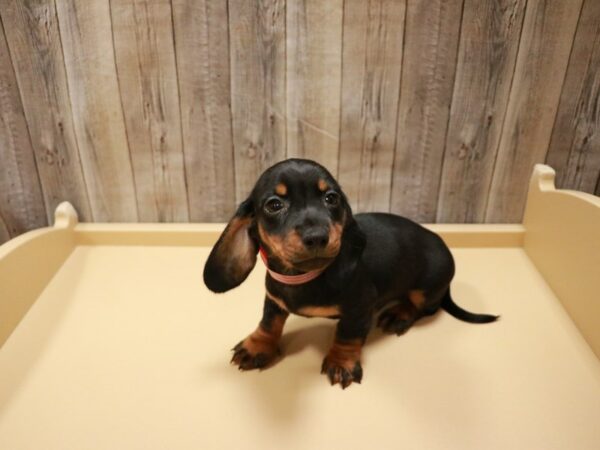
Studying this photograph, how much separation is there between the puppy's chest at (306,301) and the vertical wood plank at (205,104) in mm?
633

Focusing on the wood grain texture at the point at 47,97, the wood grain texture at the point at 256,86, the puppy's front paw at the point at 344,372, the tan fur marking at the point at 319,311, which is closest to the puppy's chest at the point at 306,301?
the tan fur marking at the point at 319,311

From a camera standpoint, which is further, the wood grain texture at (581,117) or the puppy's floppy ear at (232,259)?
the wood grain texture at (581,117)

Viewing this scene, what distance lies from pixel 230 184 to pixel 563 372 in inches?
43.2

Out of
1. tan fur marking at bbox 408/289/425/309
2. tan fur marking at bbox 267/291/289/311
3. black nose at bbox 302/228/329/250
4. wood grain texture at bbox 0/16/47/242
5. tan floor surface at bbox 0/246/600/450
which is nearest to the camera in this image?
black nose at bbox 302/228/329/250

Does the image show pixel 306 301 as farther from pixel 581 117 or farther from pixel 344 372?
pixel 581 117

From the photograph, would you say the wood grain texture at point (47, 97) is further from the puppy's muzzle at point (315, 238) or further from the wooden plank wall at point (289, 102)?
the puppy's muzzle at point (315, 238)

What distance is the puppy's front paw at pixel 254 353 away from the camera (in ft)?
4.19

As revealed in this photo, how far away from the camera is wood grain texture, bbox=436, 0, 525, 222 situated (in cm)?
148

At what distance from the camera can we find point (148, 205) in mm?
1802

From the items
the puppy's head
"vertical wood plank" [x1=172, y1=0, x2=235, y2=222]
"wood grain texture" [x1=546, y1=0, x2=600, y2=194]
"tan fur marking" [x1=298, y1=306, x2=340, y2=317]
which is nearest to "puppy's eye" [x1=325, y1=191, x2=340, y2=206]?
the puppy's head

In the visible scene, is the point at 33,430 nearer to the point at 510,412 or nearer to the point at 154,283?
the point at 154,283

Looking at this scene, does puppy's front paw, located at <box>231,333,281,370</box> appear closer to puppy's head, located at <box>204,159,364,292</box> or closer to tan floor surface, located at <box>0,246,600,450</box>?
tan floor surface, located at <box>0,246,600,450</box>

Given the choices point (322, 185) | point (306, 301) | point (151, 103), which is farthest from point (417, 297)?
point (151, 103)

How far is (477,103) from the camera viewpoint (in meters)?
1.60
